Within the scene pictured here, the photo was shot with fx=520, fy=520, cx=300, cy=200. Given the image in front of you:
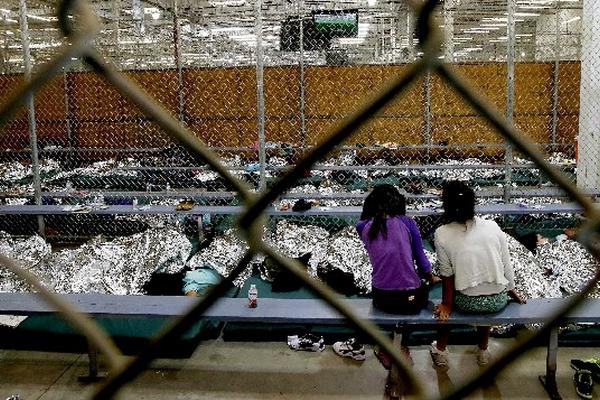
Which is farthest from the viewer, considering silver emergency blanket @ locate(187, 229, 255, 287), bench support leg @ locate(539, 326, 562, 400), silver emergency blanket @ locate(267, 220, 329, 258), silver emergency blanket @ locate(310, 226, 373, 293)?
silver emergency blanket @ locate(267, 220, 329, 258)

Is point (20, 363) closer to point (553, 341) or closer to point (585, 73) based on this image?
point (553, 341)

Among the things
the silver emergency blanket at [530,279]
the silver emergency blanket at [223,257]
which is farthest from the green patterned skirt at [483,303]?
the silver emergency blanket at [223,257]

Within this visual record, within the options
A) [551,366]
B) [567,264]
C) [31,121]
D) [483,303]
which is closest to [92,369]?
[483,303]

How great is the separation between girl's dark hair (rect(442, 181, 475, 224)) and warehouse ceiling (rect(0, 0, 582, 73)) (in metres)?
3.71

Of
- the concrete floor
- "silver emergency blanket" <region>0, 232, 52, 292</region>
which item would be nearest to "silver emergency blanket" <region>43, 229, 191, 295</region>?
"silver emergency blanket" <region>0, 232, 52, 292</region>

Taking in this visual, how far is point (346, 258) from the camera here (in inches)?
224

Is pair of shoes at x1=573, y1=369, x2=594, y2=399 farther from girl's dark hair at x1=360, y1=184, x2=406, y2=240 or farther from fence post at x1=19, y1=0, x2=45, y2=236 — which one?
fence post at x1=19, y1=0, x2=45, y2=236

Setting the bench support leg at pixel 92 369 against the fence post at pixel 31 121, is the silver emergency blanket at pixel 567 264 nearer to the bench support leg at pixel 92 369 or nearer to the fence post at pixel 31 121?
the bench support leg at pixel 92 369

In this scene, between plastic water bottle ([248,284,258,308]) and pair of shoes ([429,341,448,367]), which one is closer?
plastic water bottle ([248,284,258,308])

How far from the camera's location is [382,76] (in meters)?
11.1

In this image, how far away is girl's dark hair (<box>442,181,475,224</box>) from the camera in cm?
353

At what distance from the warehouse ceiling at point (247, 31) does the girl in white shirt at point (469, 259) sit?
381 cm

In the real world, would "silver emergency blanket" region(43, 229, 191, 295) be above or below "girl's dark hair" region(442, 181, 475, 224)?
below

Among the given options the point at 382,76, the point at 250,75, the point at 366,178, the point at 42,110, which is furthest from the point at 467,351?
the point at 42,110
